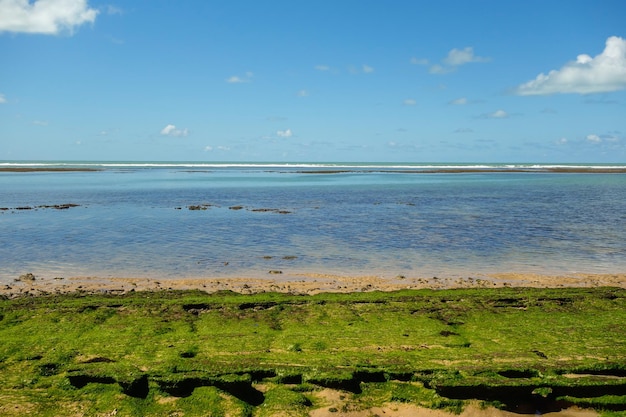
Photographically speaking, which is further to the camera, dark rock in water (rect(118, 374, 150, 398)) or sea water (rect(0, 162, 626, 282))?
sea water (rect(0, 162, 626, 282))

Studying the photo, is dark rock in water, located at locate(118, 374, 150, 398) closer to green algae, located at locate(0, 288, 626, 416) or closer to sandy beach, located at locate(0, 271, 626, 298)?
green algae, located at locate(0, 288, 626, 416)

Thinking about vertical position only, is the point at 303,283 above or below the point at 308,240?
below

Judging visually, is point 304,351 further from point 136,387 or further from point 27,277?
point 27,277

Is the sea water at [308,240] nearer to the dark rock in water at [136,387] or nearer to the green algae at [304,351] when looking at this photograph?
the green algae at [304,351]

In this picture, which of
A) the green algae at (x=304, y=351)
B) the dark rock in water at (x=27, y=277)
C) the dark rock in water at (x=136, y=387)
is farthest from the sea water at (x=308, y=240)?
the dark rock in water at (x=136, y=387)

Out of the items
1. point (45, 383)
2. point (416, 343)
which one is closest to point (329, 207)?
point (416, 343)

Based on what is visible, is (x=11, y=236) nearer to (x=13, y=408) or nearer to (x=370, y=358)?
(x=13, y=408)

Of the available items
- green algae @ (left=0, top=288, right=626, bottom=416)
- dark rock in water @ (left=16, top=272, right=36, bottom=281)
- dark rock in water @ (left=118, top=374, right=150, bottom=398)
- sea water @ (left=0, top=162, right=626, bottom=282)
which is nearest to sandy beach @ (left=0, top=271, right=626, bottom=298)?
dark rock in water @ (left=16, top=272, right=36, bottom=281)

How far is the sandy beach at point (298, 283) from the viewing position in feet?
42.5

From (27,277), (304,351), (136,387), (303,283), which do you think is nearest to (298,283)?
(303,283)

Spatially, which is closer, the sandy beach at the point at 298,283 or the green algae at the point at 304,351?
the green algae at the point at 304,351

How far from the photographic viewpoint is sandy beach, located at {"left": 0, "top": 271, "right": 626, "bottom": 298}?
510 inches

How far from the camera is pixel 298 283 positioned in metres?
13.7

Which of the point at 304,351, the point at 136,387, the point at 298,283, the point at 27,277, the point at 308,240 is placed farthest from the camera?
the point at 308,240
